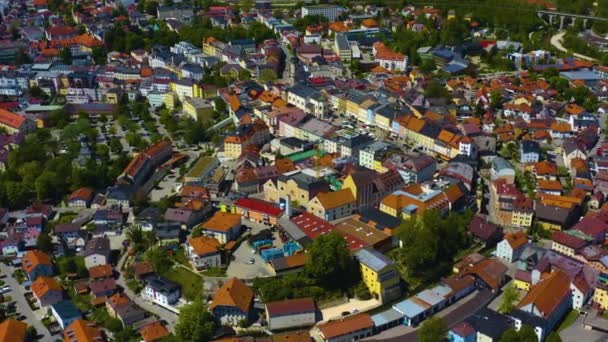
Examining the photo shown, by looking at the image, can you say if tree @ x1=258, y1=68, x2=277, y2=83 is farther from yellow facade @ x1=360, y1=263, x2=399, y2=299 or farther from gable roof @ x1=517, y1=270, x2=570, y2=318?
gable roof @ x1=517, y1=270, x2=570, y2=318

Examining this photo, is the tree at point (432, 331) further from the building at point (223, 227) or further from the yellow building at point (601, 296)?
the building at point (223, 227)

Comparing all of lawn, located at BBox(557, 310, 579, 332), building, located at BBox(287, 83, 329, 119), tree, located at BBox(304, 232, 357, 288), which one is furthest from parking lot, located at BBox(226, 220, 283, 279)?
building, located at BBox(287, 83, 329, 119)

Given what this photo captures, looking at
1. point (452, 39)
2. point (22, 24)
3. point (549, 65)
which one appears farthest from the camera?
point (22, 24)

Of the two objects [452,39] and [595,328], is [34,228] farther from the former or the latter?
[452,39]

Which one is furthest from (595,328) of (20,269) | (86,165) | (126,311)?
(86,165)

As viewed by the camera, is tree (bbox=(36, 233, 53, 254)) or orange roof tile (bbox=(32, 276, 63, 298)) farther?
tree (bbox=(36, 233, 53, 254))

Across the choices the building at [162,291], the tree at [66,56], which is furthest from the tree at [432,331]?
the tree at [66,56]

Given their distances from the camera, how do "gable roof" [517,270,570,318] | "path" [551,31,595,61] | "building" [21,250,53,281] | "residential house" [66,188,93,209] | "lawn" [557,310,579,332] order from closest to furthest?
"gable roof" [517,270,570,318] → "lawn" [557,310,579,332] → "building" [21,250,53,281] → "residential house" [66,188,93,209] → "path" [551,31,595,61]
